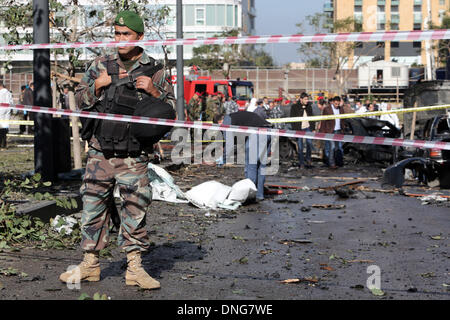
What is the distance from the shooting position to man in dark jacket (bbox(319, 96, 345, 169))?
19.1 metres

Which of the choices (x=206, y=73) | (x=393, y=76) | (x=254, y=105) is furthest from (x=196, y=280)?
(x=393, y=76)

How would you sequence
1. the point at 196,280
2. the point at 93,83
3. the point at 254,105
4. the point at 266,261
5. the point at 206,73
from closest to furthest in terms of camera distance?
the point at 93,83 < the point at 196,280 < the point at 266,261 < the point at 254,105 < the point at 206,73

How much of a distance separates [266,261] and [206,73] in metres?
54.2

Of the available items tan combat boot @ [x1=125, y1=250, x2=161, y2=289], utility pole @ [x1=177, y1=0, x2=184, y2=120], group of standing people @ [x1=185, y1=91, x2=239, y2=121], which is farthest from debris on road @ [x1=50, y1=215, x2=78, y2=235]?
group of standing people @ [x1=185, y1=91, x2=239, y2=121]

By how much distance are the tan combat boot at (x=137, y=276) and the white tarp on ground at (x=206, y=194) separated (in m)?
4.89

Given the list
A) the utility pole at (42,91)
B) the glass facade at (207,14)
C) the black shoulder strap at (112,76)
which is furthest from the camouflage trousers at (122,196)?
the glass facade at (207,14)

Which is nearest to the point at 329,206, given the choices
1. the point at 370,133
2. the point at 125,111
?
the point at 125,111

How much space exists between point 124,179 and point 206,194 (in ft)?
16.9

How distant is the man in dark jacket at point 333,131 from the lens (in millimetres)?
19094

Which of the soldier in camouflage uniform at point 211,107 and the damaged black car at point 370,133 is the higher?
the soldier in camouflage uniform at point 211,107

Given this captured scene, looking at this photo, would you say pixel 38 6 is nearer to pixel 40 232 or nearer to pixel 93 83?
pixel 40 232

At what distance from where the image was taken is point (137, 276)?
5461mm

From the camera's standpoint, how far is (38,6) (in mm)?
10820

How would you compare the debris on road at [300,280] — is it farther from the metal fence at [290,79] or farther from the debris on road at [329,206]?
the metal fence at [290,79]
